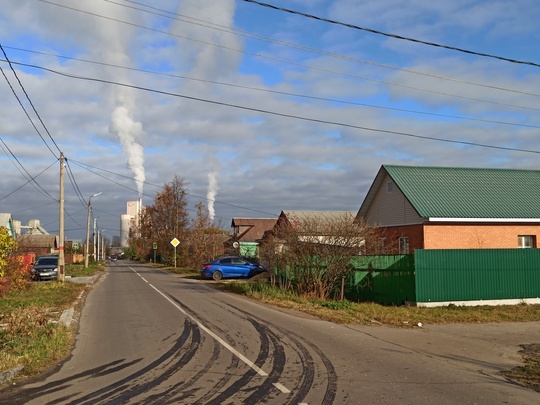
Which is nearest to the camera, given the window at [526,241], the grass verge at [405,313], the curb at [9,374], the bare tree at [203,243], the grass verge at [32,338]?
the curb at [9,374]

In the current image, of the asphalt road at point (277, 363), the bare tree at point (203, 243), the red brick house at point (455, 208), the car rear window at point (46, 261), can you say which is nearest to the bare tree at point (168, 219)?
the bare tree at point (203, 243)

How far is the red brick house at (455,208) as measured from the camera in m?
23.8

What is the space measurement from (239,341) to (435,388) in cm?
468

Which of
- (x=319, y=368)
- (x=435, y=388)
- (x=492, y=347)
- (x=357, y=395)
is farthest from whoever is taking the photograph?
(x=492, y=347)

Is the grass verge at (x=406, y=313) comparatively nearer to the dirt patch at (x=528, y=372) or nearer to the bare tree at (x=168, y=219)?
the dirt patch at (x=528, y=372)

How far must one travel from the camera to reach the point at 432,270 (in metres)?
16.8

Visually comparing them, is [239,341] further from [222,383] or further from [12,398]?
[12,398]

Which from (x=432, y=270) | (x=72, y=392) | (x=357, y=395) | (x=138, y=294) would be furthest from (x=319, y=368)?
(x=138, y=294)

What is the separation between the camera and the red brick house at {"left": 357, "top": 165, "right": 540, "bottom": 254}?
2375 cm

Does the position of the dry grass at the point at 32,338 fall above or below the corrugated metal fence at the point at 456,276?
below

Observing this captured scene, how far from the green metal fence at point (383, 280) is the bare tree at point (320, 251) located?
411 mm

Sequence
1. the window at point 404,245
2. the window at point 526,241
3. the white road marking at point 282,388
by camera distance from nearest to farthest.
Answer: the white road marking at point 282,388 → the window at point 526,241 → the window at point 404,245

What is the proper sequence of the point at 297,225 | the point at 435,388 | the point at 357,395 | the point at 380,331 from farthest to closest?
the point at 297,225 → the point at 380,331 → the point at 435,388 → the point at 357,395

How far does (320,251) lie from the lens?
18656mm
